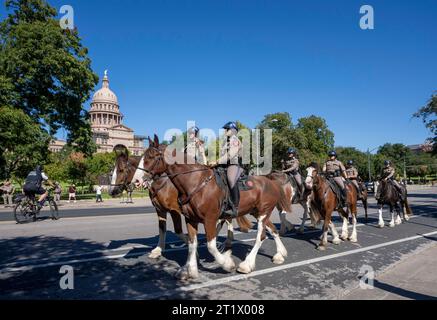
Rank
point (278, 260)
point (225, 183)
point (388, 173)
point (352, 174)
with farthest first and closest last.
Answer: point (388, 173) → point (352, 174) → point (278, 260) → point (225, 183)

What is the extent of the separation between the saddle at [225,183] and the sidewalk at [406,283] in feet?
8.86

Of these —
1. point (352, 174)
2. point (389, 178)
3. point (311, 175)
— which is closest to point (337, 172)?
point (311, 175)

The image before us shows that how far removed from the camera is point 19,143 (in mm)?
25578

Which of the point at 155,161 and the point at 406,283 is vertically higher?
the point at 155,161

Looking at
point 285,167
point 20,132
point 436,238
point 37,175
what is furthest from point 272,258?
point 20,132

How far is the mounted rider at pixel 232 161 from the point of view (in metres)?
6.31

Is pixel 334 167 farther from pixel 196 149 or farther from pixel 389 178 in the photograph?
pixel 196 149

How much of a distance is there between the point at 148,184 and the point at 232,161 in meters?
2.12

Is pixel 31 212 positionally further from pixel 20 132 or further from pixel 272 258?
pixel 20 132

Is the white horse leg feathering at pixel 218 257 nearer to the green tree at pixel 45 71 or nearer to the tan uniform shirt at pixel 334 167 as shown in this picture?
the tan uniform shirt at pixel 334 167

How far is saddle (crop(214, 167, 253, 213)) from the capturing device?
6.22 m

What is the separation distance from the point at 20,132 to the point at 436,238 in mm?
29174

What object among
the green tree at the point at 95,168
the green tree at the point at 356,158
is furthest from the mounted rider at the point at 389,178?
the green tree at the point at 356,158

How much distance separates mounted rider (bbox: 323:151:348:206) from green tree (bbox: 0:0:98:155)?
2723cm
